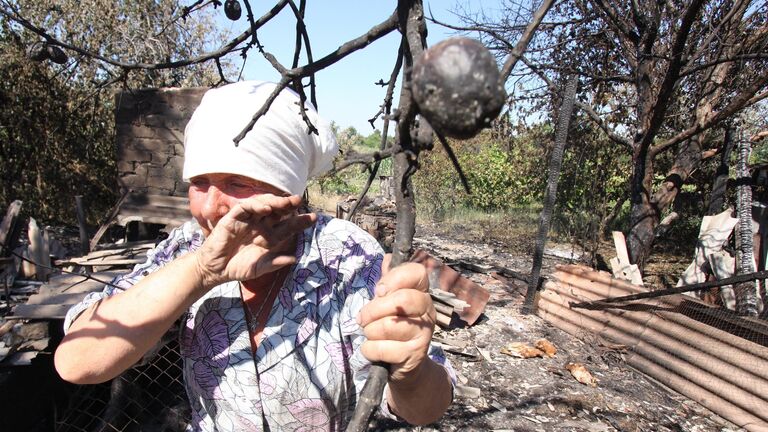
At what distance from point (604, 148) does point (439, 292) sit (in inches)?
229

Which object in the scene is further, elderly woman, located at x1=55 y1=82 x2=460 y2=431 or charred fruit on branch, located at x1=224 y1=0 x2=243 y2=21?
charred fruit on branch, located at x1=224 y1=0 x2=243 y2=21

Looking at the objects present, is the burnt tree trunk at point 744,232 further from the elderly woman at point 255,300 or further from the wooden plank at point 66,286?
the wooden plank at point 66,286

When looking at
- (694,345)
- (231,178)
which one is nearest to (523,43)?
(231,178)

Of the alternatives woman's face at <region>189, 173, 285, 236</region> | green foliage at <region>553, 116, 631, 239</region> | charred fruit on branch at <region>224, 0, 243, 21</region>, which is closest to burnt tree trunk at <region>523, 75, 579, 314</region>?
green foliage at <region>553, 116, 631, 239</region>

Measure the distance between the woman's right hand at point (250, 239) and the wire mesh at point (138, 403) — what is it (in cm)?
138

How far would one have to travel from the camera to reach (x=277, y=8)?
1091mm

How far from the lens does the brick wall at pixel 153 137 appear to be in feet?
19.9

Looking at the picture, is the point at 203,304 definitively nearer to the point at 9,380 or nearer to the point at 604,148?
the point at 9,380

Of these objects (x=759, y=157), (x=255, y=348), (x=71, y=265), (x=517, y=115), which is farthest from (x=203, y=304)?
(x=759, y=157)

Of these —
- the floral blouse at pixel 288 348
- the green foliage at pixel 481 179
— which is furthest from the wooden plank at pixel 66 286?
the green foliage at pixel 481 179

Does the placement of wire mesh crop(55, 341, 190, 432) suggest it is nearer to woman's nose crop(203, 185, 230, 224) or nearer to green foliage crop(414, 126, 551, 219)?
woman's nose crop(203, 185, 230, 224)

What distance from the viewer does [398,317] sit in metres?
0.82

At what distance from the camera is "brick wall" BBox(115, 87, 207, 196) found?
6.05 m

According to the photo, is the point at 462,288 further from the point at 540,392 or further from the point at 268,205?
the point at 268,205
